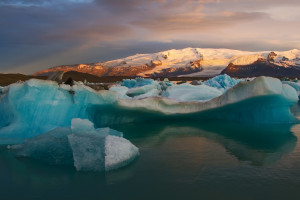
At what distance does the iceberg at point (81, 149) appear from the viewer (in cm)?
446

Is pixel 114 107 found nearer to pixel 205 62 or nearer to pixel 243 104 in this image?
pixel 243 104

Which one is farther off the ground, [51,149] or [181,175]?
[51,149]

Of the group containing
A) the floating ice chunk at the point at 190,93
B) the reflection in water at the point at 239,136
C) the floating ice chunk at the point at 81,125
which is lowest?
the reflection in water at the point at 239,136

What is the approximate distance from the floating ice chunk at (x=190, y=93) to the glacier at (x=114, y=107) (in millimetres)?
1131

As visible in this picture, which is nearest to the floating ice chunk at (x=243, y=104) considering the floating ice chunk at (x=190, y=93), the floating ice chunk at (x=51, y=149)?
the floating ice chunk at (x=190, y=93)

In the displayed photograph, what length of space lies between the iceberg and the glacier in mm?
1676

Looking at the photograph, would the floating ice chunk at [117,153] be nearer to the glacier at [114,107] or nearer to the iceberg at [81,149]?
the iceberg at [81,149]

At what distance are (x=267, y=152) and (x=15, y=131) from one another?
5.02m

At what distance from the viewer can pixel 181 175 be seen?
4.30m

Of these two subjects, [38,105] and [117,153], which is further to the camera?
[38,105]

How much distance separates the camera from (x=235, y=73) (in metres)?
114

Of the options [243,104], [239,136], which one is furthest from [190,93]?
[239,136]

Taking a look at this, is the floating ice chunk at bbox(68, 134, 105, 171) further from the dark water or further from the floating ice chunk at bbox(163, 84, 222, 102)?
the floating ice chunk at bbox(163, 84, 222, 102)

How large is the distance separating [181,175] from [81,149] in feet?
4.72
